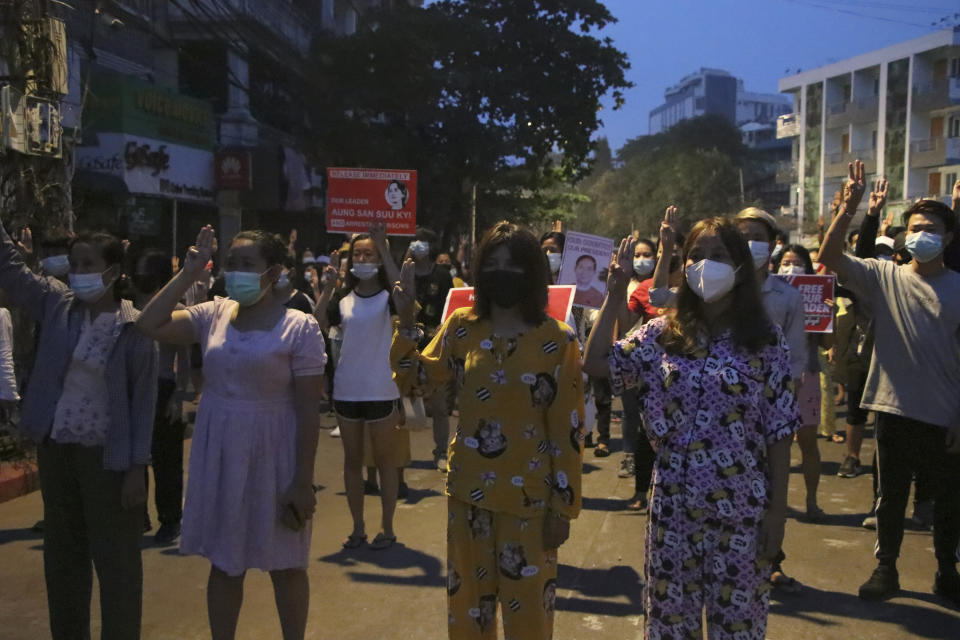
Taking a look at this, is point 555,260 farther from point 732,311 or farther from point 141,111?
point 141,111

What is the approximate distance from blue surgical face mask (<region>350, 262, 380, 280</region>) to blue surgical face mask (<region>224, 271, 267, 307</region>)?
2.07m

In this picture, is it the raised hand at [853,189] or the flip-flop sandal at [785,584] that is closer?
the raised hand at [853,189]

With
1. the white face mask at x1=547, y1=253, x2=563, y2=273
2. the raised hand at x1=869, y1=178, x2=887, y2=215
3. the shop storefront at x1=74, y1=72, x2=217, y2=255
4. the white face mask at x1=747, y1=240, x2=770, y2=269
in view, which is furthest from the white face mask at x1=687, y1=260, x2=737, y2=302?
the shop storefront at x1=74, y1=72, x2=217, y2=255

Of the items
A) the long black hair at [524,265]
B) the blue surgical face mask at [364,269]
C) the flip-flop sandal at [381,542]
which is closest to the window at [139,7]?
the blue surgical face mask at [364,269]

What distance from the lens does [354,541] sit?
19.8 feet

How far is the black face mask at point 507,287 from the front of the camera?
339 cm

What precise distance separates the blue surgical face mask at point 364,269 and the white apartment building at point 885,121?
1800 inches

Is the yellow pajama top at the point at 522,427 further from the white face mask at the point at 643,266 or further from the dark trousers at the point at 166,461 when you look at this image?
the dark trousers at the point at 166,461

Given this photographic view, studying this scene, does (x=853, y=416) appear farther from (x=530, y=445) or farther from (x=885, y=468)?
(x=530, y=445)

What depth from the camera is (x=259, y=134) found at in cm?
2338

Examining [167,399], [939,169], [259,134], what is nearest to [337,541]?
[167,399]

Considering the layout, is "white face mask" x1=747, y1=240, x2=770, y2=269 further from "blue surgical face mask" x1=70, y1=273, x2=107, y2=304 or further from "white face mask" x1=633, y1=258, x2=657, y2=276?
"blue surgical face mask" x1=70, y1=273, x2=107, y2=304

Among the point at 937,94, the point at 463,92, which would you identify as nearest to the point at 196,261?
the point at 463,92

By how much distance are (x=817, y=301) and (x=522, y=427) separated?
445 centimetres
